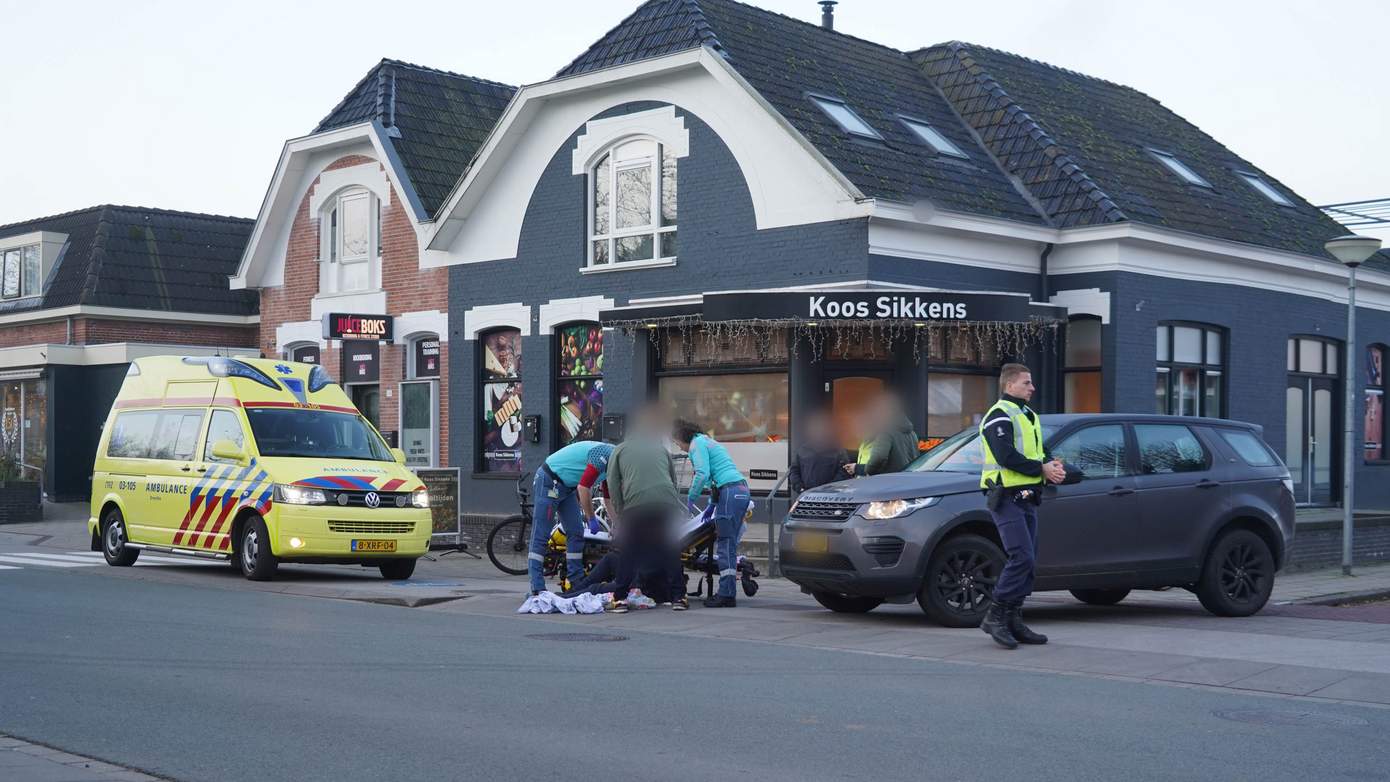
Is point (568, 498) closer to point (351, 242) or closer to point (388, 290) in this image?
point (388, 290)

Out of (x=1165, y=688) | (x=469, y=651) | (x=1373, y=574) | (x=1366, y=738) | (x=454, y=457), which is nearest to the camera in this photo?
(x=1366, y=738)

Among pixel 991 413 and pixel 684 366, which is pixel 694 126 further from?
pixel 991 413

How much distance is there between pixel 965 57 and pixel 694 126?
6002 mm

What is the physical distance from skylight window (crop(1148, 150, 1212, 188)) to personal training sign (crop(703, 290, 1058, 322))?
24.4 ft

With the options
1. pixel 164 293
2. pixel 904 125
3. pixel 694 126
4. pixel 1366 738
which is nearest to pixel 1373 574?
pixel 904 125

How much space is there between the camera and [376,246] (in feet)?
88.9

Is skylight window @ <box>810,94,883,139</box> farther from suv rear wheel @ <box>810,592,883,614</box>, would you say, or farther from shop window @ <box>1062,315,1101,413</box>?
suv rear wheel @ <box>810,592,883,614</box>

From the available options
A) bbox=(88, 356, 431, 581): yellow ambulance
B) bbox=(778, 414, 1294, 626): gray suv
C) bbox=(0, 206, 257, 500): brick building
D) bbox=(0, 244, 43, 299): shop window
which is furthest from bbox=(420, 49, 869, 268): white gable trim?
bbox=(0, 244, 43, 299): shop window

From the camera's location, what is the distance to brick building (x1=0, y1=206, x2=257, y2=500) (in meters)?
33.6

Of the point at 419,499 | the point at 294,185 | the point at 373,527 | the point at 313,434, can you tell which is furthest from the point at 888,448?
the point at 294,185

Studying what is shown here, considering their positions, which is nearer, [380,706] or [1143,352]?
[380,706]

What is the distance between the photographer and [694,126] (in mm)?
21781

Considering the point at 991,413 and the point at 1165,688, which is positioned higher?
the point at 991,413

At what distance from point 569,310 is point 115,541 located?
7.67 meters
